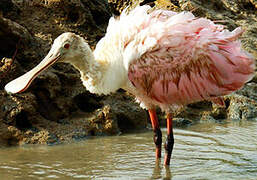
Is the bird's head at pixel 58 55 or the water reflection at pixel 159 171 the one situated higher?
the bird's head at pixel 58 55

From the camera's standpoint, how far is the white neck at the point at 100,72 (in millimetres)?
5434

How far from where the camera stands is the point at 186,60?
5391 mm

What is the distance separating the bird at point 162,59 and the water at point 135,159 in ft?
1.18

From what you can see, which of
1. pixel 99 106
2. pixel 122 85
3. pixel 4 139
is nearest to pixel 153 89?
pixel 122 85

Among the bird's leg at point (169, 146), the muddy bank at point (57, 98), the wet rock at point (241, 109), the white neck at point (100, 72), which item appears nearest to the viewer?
the white neck at point (100, 72)

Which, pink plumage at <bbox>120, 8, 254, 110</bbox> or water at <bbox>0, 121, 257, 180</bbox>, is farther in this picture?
pink plumage at <bbox>120, 8, 254, 110</bbox>

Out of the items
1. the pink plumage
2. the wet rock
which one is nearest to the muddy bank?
the wet rock

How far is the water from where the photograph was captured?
511cm

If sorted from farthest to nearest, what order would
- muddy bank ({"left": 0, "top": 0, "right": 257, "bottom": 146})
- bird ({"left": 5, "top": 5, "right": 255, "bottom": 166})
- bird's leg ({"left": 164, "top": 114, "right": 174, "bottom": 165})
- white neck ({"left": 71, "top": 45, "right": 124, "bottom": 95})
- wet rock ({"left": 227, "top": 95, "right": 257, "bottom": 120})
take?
wet rock ({"left": 227, "top": 95, "right": 257, "bottom": 120}), muddy bank ({"left": 0, "top": 0, "right": 257, "bottom": 146}), bird's leg ({"left": 164, "top": 114, "right": 174, "bottom": 165}), white neck ({"left": 71, "top": 45, "right": 124, "bottom": 95}), bird ({"left": 5, "top": 5, "right": 255, "bottom": 166})

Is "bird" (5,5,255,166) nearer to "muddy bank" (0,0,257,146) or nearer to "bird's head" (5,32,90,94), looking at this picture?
"bird's head" (5,32,90,94)

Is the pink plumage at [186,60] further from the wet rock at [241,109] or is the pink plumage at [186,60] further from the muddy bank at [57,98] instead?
the wet rock at [241,109]

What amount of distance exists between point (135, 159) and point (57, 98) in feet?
5.14

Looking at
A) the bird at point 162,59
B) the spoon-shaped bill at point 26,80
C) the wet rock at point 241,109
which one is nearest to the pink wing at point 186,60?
the bird at point 162,59

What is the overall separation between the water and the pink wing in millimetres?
760
